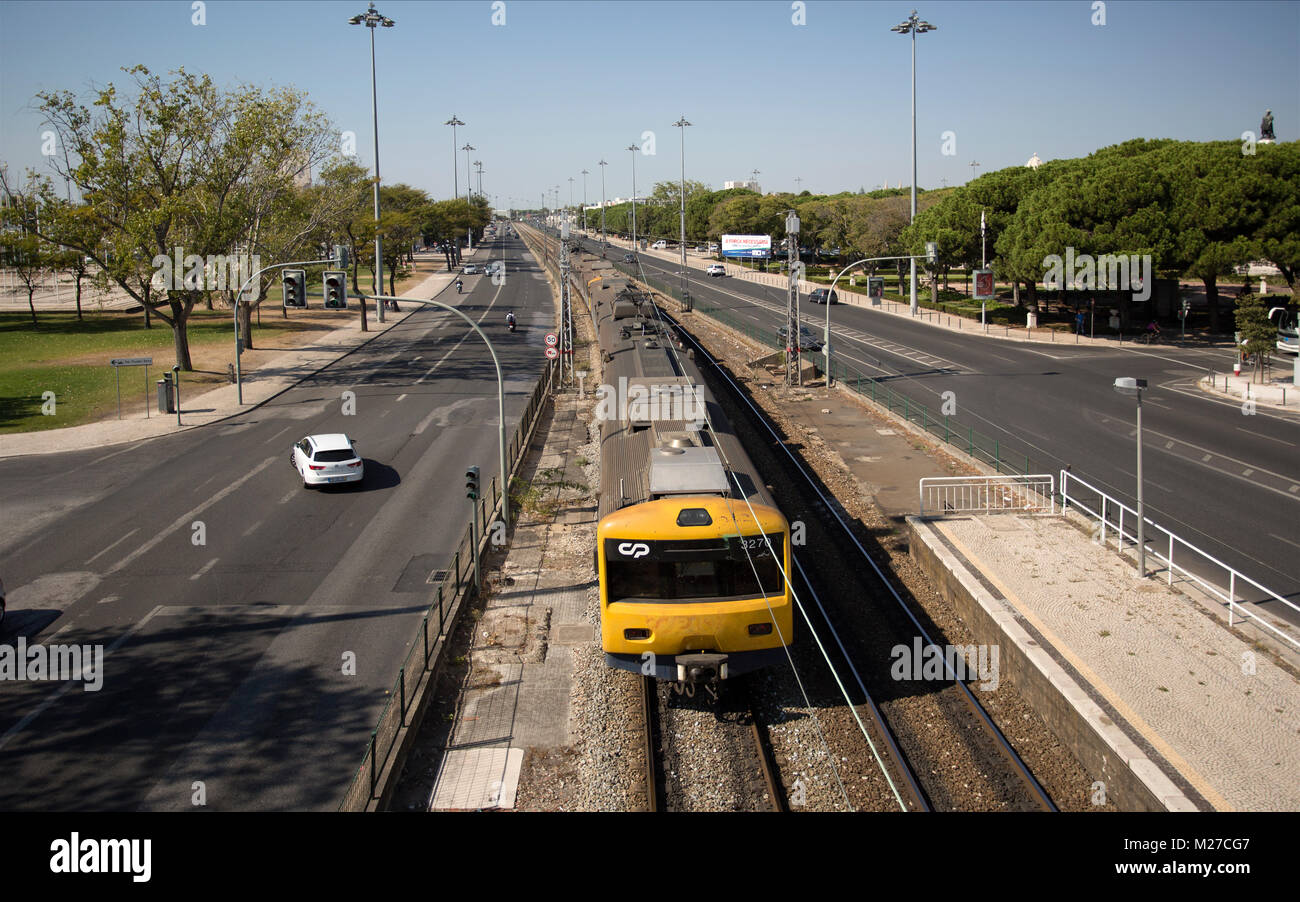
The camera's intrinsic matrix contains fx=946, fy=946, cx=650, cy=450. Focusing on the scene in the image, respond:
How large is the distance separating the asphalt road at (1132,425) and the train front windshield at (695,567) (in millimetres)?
9908

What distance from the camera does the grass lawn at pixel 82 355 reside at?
36531mm

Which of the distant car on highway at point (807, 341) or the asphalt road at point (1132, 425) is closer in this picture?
the asphalt road at point (1132, 425)

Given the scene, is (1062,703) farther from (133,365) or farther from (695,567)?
(133,365)

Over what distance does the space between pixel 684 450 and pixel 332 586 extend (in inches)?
334

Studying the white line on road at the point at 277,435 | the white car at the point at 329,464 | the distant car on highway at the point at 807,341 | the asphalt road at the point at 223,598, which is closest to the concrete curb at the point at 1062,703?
the asphalt road at the point at 223,598

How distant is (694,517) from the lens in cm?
1222

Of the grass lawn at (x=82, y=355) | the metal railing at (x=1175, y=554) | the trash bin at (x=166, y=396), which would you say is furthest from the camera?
the grass lawn at (x=82, y=355)

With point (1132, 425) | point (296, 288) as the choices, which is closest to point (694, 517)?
point (296, 288)

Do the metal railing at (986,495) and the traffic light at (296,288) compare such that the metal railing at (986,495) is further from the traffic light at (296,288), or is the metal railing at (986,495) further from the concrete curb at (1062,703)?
the traffic light at (296,288)

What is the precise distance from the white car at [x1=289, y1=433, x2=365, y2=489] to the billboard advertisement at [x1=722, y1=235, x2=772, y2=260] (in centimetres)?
8234

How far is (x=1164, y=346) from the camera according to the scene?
51.1 m

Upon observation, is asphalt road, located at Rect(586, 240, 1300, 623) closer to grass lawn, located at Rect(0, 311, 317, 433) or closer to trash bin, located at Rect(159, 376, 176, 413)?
trash bin, located at Rect(159, 376, 176, 413)

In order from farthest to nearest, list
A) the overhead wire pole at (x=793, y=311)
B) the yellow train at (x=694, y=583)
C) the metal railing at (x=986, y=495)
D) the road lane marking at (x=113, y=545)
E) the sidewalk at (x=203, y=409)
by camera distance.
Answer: the overhead wire pole at (x=793, y=311)
the sidewalk at (x=203, y=409)
the metal railing at (x=986, y=495)
the road lane marking at (x=113, y=545)
the yellow train at (x=694, y=583)

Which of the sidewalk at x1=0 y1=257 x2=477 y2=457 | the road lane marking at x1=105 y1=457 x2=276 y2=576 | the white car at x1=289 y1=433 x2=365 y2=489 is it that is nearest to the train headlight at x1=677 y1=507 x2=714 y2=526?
the road lane marking at x1=105 y1=457 x2=276 y2=576
